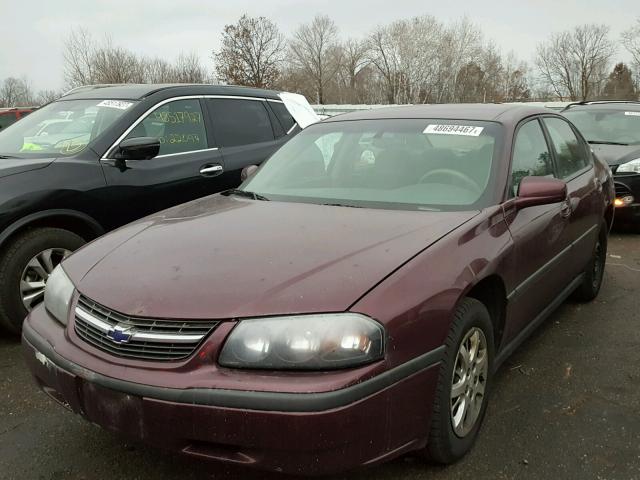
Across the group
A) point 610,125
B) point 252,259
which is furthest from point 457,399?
point 610,125

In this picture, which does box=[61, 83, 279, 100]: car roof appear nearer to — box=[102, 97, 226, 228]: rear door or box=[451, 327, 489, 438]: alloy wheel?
box=[102, 97, 226, 228]: rear door

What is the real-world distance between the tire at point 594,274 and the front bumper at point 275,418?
2806 millimetres

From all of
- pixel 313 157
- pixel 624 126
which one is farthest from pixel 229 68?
pixel 313 157

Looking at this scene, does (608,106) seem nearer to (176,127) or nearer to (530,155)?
(530,155)

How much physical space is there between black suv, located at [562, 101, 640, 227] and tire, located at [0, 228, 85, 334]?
629 cm

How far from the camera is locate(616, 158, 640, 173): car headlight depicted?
6855mm

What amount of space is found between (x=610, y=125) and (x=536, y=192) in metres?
6.31

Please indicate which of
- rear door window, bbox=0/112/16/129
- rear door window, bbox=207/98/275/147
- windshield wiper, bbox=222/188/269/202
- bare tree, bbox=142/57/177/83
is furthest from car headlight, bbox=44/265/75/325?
bare tree, bbox=142/57/177/83

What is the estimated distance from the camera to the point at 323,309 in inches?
73.1

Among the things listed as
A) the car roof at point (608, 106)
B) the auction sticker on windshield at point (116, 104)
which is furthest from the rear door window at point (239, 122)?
the car roof at point (608, 106)

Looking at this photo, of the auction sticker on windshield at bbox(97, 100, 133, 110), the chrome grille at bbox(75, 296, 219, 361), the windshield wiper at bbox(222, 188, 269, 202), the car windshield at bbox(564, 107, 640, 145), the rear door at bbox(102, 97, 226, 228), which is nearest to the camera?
the chrome grille at bbox(75, 296, 219, 361)

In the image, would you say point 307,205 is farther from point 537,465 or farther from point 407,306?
point 537,465

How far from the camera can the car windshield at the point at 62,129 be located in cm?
421

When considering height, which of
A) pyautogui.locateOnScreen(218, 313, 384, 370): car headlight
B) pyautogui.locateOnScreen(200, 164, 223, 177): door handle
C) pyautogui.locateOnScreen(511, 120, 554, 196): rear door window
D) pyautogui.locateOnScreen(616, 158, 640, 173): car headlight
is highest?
pyautogui.locateOnScreen(511, 120, 554, 196): rear door window
